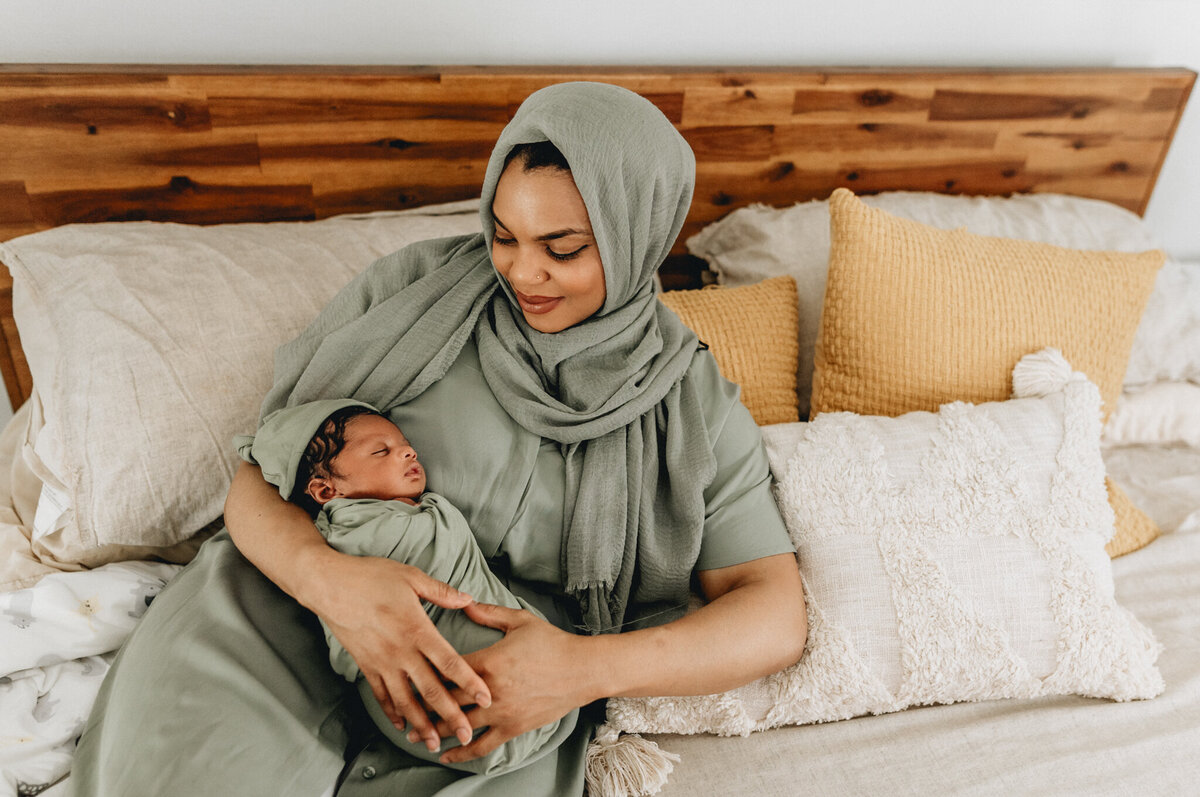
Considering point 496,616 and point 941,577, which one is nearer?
point 496,616

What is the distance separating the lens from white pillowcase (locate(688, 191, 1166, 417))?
1.63 metres

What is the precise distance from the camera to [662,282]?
1.85 meters

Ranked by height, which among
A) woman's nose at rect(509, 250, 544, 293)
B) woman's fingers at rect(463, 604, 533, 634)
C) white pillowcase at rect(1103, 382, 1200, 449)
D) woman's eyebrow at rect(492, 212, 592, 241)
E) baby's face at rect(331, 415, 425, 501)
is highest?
woman's eyebrow at rect(492, 212, 592, 241)

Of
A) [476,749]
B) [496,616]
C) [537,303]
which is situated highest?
[537,303]

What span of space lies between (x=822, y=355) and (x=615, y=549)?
1.97 ft

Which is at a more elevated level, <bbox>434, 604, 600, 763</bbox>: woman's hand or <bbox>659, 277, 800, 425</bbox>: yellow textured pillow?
<bbox>659, 277, 800, 425</bbox>: yellow textured pillow

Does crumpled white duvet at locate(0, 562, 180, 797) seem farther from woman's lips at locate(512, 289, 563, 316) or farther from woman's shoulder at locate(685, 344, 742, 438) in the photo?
woman's shoulder at locate(685, 344, 742, 438)

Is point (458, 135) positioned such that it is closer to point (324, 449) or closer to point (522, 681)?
point (324, 449)

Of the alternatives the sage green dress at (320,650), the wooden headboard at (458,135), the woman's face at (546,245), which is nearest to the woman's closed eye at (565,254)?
the woman's face at (546,245)

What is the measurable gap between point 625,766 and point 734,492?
1.26 ft

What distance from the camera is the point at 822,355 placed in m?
1.45

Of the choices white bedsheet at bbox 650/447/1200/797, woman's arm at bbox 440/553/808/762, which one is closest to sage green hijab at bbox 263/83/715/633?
woman's arm at bbox 440/553/808/762

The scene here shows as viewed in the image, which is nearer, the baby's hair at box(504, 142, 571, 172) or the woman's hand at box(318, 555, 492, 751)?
the woman's hand at box(318, 555, 492, 751)

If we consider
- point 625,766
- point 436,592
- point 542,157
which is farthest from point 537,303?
point 625,766
